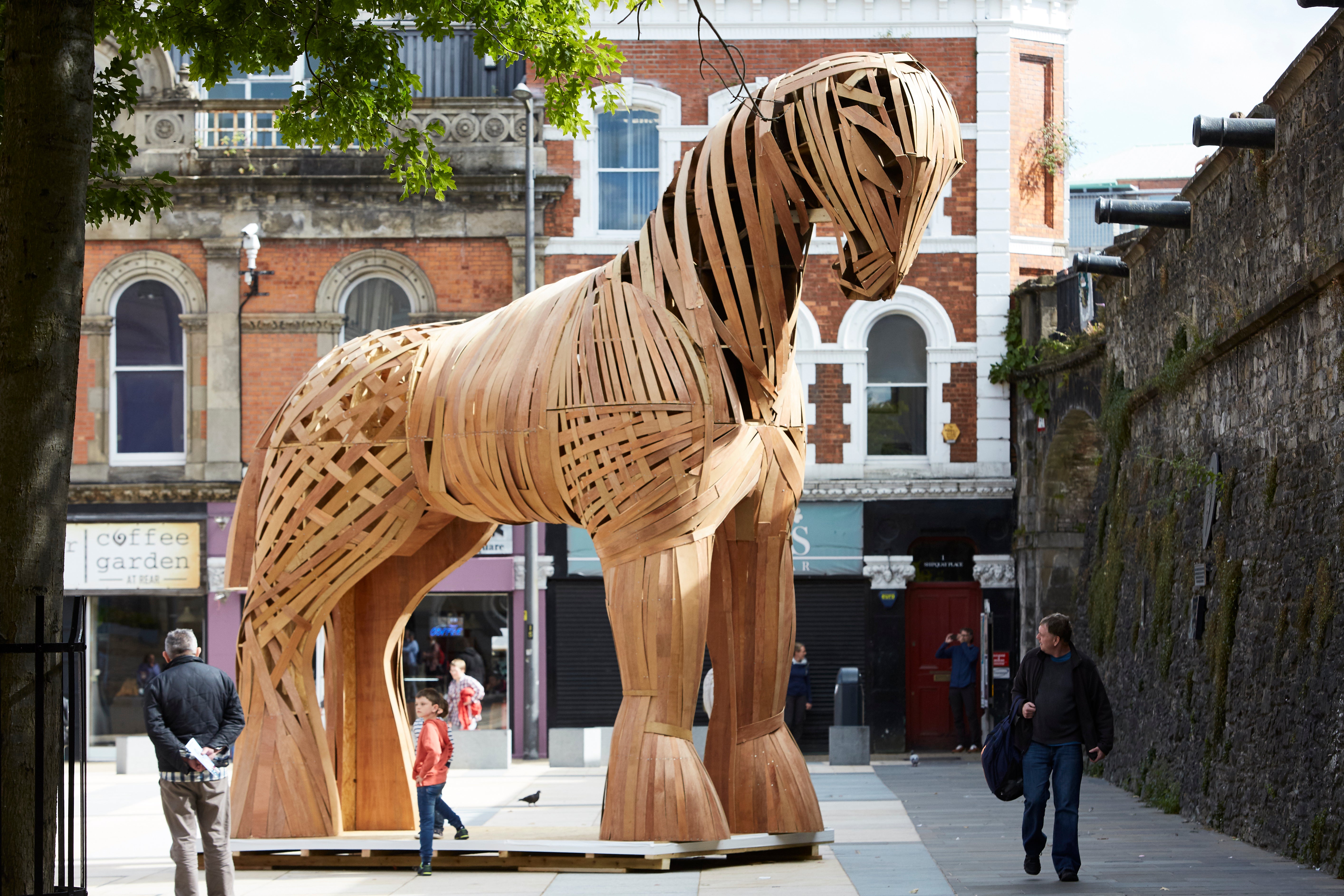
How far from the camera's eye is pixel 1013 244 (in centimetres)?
2122

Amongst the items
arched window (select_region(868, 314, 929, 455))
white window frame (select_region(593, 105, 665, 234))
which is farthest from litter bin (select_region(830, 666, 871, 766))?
white window frame (select_region(593, 105, 665, 234))

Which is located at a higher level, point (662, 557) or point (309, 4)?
point (309, 4)

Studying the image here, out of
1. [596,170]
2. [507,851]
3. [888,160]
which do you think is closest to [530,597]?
[596,170]

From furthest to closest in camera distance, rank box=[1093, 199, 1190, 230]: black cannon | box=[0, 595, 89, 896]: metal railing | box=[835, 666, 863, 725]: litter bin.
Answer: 1. box=[835, 666, 863, 725]: litter bin
2. box=[1093, 199, 1190, 230]: black cannon
3. box=[0, 595, 89, 896]: metal railing

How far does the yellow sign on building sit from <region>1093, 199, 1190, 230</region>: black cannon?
507 inches

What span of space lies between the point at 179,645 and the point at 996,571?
14.3 m

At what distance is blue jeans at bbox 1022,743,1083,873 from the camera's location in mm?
8484

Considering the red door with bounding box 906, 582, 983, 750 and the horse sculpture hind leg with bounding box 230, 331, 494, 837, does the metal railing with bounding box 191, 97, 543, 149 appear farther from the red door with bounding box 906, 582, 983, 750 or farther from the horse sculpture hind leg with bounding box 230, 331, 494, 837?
the horse sculpture hind leg with bounding box 230, 331, 494, 837

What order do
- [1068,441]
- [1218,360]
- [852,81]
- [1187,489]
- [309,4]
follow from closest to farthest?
[852,81] < [309,4] < [1218,360] < [1187,489] < [1068,441]

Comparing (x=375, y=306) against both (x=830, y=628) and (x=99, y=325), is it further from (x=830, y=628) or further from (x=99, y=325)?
(x=830, y=628)

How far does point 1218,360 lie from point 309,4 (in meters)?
7.06

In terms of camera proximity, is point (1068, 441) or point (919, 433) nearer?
point (1068, 441)

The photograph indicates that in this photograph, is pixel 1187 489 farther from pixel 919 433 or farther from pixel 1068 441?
pixel 919 433

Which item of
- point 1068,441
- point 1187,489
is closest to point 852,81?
point 1187,489
